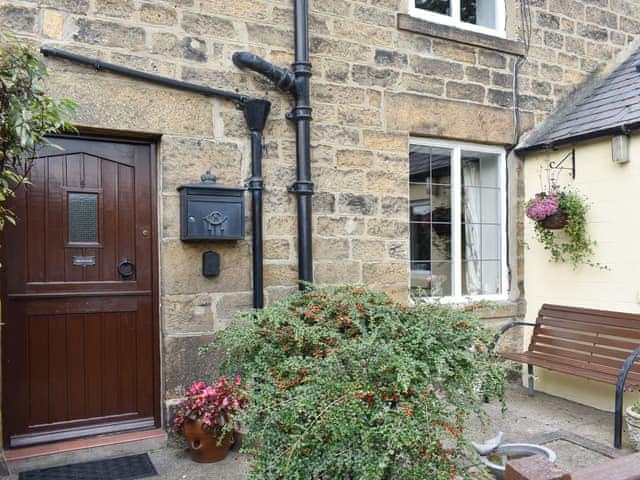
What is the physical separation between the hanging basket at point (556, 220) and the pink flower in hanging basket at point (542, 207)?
6 cm

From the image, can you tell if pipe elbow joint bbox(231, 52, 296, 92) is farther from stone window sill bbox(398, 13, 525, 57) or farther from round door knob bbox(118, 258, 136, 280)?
round door knob bbox(118, 258, 136, 280)

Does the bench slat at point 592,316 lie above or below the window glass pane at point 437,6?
below

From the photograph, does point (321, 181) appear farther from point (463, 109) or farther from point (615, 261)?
point (615, 261)

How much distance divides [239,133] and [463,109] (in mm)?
2276

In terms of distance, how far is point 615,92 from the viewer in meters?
5.39

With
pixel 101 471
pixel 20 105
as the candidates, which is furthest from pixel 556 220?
pixel 20 105

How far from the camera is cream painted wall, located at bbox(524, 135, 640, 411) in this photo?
187 inches

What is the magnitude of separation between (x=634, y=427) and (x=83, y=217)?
4.13 metres

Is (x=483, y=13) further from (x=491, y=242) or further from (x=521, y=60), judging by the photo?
(x=491, y=242)

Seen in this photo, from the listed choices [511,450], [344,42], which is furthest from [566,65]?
[511,450]

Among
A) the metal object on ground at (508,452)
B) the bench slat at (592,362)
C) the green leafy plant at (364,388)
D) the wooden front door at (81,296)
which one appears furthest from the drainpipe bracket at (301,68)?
the bench slat at (592,362)

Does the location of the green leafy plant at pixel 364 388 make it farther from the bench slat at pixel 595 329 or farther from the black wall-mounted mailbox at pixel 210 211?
the bench slat at pixel 595 329

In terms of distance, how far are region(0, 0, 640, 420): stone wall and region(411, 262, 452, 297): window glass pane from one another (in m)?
0.29

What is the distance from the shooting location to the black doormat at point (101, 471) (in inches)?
131
